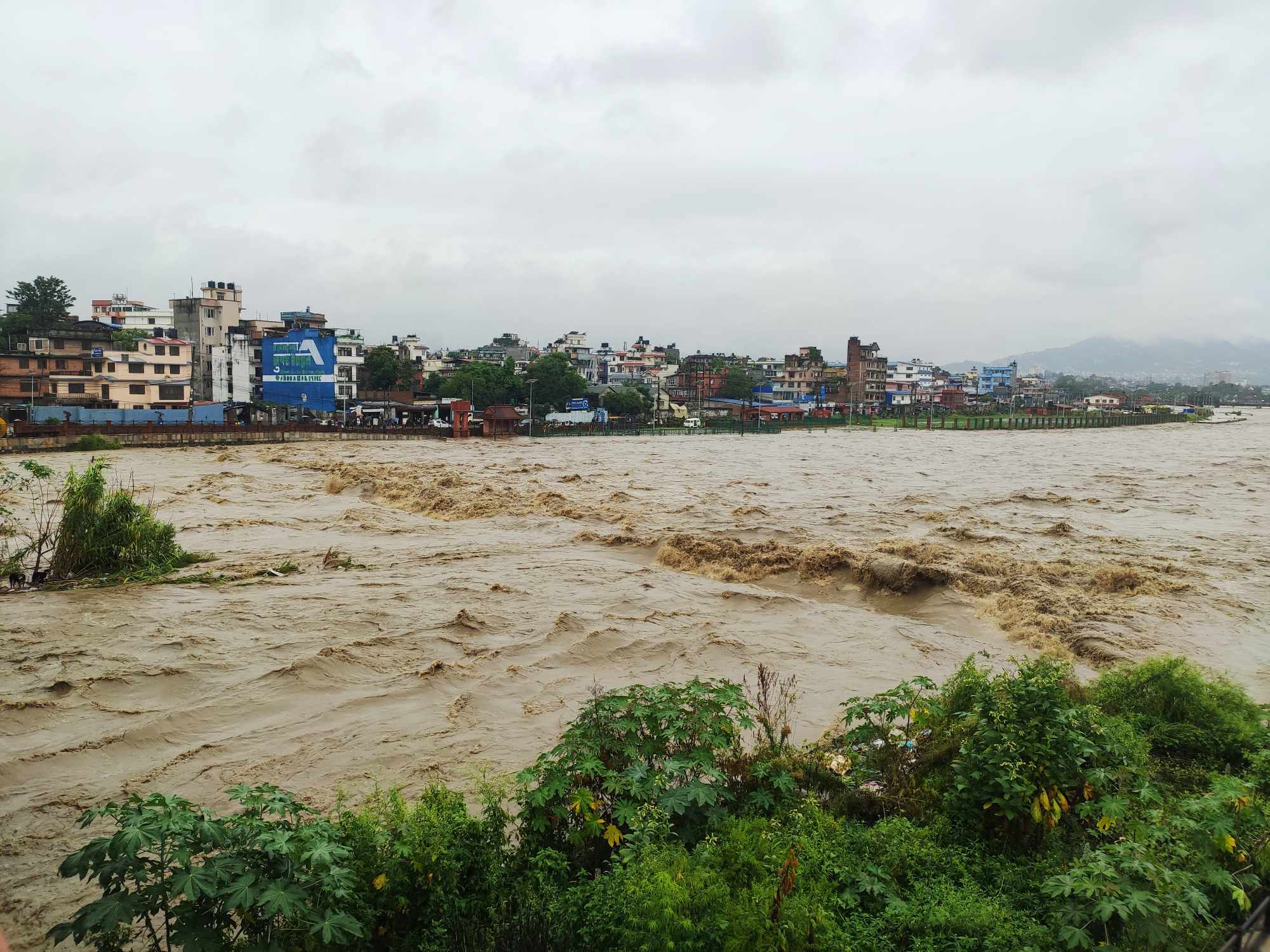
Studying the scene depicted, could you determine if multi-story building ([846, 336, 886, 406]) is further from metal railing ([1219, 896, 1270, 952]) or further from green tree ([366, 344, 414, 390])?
metal railing ([1219, 896, 1270, 952])

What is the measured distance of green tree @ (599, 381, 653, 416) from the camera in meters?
80.2

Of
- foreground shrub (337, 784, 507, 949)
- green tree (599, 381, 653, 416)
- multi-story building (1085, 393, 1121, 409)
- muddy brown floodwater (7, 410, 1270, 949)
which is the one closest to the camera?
foreground shrub (337, 784, 507, 949)

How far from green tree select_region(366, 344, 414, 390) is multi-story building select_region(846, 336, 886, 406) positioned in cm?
5991

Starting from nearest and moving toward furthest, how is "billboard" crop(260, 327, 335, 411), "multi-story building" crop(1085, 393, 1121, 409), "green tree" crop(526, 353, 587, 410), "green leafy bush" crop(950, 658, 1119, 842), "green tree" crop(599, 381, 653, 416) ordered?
"green leafy bush" crop(950, 658, 1119, 842) → "billboard" crop(260, 327, 335, 411) → "green tree" crop(526, 353, 587, 410) → "green tree" crop(599, 381, 653, 416) → "multi-story building" crop(1085, 393, 1121, 409)

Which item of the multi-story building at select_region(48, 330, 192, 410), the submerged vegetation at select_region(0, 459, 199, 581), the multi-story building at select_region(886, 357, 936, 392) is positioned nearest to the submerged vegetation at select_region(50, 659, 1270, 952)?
the submerged vegetation at select_region(0, 459, 199, 581)

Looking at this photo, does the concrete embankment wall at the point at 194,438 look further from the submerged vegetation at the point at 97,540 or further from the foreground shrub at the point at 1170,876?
the foreground shrub at the point at 1170,876

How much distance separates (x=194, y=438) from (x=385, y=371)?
83.0 ft

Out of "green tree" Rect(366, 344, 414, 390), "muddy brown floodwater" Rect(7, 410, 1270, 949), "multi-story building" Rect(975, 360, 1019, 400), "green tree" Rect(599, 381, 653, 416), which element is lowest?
"muddy brown floodwater" Rect(7, 410, 1270, 949)

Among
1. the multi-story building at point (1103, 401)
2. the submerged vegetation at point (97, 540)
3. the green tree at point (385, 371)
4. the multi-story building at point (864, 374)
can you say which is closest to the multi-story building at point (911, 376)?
the multi-story building at point (864, 374)

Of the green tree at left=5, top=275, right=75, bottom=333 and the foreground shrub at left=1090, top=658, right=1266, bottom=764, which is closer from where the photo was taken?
the foreground shrub at left=1090, top=658, right=1266, bottom=764

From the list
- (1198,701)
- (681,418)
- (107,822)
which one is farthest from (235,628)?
(681,418)

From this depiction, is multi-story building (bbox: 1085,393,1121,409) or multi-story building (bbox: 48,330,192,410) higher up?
multi-story building (bbox: 1085,393,1121,409)

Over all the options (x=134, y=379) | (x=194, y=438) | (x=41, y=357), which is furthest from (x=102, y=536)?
(x=134, y=379)

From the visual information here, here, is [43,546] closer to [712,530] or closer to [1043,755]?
[712,530]
